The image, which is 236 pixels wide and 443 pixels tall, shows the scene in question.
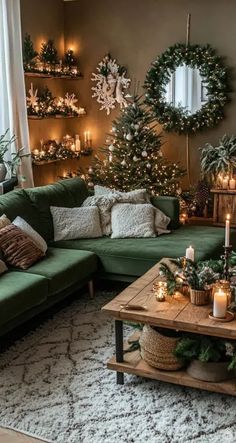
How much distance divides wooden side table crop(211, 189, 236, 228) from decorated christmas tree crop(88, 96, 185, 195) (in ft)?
1.66

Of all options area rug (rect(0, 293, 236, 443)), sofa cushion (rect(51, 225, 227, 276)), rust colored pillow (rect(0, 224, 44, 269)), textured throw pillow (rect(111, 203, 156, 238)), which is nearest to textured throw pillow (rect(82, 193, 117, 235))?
textured throw pillow (rect(111, 203, 156, 238))

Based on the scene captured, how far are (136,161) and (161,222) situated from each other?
141 centimetres

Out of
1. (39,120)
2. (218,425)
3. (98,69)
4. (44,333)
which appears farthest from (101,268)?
(98,69)

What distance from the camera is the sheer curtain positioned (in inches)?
207

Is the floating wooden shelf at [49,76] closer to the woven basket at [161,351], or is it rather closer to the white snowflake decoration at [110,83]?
the white snowflake decoration at [110,83]

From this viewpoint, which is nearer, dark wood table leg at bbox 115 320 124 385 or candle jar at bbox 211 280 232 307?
candle jar at bbox 211 280 232 307

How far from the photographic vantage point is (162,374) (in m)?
2.78

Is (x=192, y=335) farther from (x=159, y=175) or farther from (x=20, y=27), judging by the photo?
(x=20, y=27)

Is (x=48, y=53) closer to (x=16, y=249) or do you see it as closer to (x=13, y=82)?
(x=13, y=82)

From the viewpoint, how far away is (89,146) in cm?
691

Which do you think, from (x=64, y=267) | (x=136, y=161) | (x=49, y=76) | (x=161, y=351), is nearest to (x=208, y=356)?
(x=161, y=351)

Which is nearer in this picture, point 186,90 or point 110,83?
point 186,90

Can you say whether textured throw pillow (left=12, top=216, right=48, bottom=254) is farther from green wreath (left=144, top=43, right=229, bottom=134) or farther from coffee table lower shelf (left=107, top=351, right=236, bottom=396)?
green wreath (left=144, top=43, right=229, bottom=134)

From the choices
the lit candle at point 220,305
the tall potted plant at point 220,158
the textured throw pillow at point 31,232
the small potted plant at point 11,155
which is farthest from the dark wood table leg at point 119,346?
the tall potted plant at point 220,158
